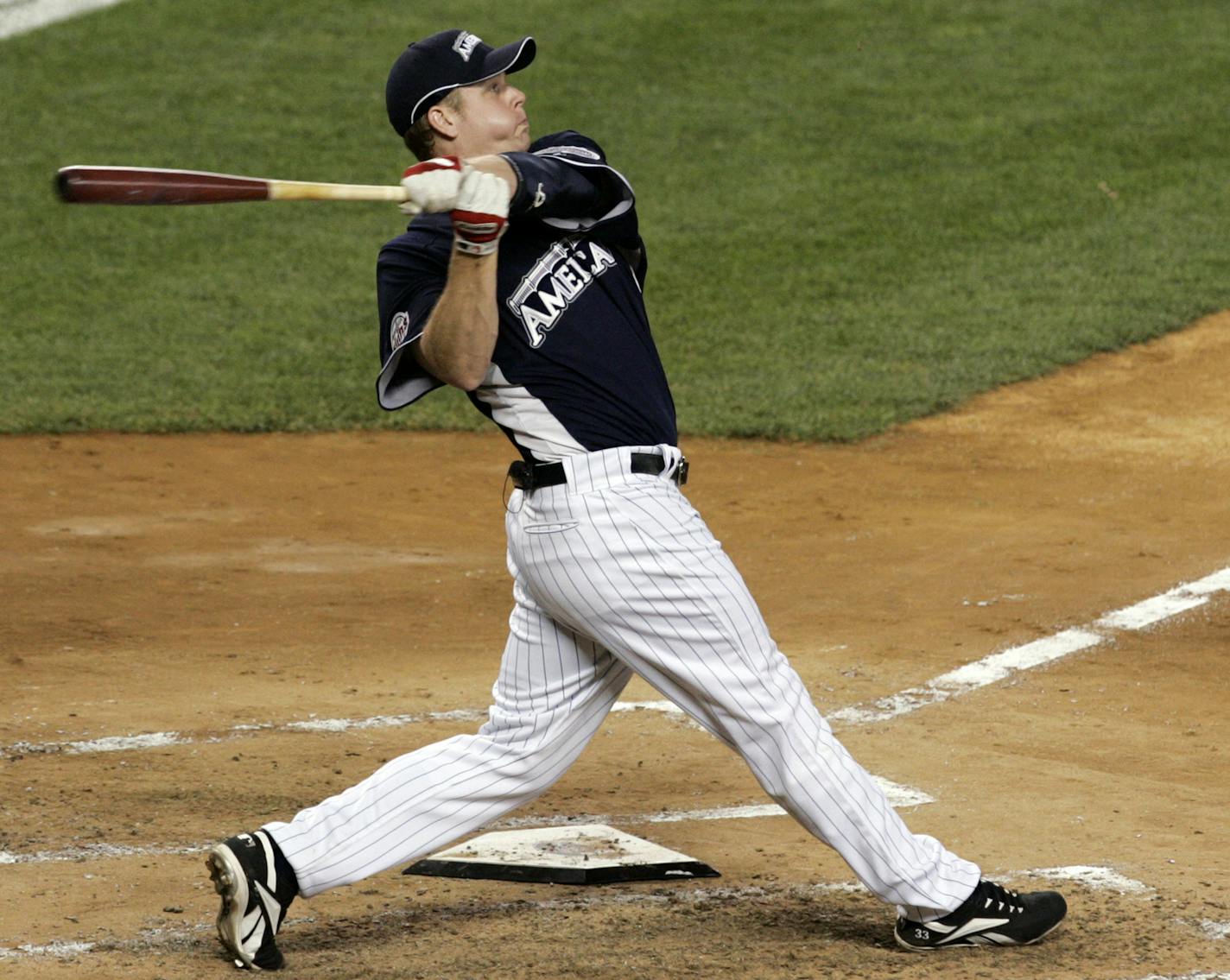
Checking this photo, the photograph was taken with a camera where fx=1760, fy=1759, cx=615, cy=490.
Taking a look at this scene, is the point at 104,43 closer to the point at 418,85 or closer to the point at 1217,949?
the point at 418,85

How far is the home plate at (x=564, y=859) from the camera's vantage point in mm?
3938

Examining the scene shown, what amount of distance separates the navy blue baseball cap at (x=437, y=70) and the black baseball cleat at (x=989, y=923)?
185 centimetres

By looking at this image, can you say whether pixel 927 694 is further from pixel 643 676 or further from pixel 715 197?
pixel 715 197

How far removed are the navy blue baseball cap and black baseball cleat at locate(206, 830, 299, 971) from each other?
1.42m

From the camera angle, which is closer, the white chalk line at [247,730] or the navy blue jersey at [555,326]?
the navy blue jersey at [555,326]

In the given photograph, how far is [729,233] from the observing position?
40.5 feet

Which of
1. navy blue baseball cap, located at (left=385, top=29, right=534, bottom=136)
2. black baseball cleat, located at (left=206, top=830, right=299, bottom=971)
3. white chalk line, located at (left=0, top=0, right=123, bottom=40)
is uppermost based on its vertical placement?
white chalk line, located at (left=0, top=0, right=123, bottom=40)

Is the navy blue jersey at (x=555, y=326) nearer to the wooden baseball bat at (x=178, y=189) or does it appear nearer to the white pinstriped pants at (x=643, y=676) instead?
the white pinstriped pants at (x=643, y=676)

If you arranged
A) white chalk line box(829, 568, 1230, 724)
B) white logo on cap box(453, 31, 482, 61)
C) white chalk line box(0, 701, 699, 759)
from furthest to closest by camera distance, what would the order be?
white chalk line box(829, 568, 1230, 724) → white chalk line box(0, 701, 699, 759) → white logo on cap box(453, 31, 482, 61)

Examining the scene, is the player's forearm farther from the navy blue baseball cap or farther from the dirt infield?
the dirt infield

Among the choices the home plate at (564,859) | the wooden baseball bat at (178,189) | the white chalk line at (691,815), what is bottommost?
the white chalk line at (691,815)

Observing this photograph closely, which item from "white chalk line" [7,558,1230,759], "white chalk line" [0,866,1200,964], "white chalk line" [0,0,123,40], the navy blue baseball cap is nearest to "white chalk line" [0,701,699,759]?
"white chalk line" [7,558,1230,759]

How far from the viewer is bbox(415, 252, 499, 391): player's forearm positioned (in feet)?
10.2

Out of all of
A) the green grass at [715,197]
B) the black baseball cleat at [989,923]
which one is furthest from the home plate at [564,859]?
the green grass at [715,197]
